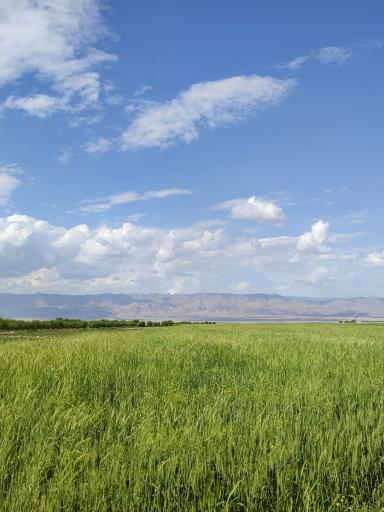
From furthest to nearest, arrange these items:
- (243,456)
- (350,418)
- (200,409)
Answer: (200,409) < (350,418) < (243,456)

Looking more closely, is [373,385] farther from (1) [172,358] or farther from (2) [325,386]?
(1) [172,358]

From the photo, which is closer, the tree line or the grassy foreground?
the grassy foreground

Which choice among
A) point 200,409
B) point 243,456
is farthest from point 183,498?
point 200,409

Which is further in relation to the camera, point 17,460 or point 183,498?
point 17,460

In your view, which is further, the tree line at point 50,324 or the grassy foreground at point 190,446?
the tree line at point 50,324

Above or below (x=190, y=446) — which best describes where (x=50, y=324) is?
below

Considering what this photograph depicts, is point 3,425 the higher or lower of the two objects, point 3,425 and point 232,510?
the higher

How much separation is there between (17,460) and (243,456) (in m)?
2.27

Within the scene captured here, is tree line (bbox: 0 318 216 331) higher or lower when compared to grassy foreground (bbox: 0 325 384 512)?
lower

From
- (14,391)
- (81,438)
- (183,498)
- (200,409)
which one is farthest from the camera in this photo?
(14,391)

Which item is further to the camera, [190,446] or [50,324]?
[50,324]

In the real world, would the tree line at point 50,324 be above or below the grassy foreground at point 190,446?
below

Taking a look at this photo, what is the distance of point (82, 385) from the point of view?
287 inches

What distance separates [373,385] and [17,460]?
5610mm
